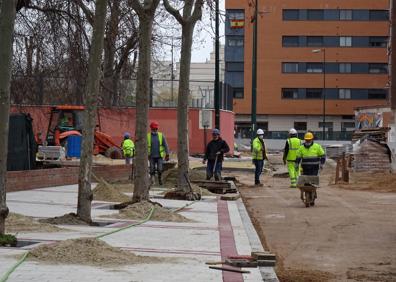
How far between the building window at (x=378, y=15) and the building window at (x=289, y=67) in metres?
11.4

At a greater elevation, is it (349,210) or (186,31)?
(186,31)

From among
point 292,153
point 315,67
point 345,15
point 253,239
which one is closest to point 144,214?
point 253,239

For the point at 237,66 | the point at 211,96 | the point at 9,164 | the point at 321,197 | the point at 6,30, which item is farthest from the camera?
the point at 237,66

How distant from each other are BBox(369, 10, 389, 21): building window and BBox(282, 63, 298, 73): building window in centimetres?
1140

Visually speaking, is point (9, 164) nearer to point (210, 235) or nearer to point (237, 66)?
point (210, 235)

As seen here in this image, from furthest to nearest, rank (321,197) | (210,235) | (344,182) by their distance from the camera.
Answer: (344,182) → (321,197) → (210,235)

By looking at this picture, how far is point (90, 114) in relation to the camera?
1195 cm

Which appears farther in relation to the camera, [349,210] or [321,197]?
[321,197]

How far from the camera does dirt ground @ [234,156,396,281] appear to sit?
31.2 ft

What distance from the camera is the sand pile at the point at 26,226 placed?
10789 millimetres

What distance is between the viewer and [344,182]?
28734mm

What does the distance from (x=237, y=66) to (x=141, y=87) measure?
259 feet

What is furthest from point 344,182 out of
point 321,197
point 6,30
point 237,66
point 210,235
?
point 237,66

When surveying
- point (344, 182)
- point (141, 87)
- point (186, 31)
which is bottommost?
point (344, 182)
